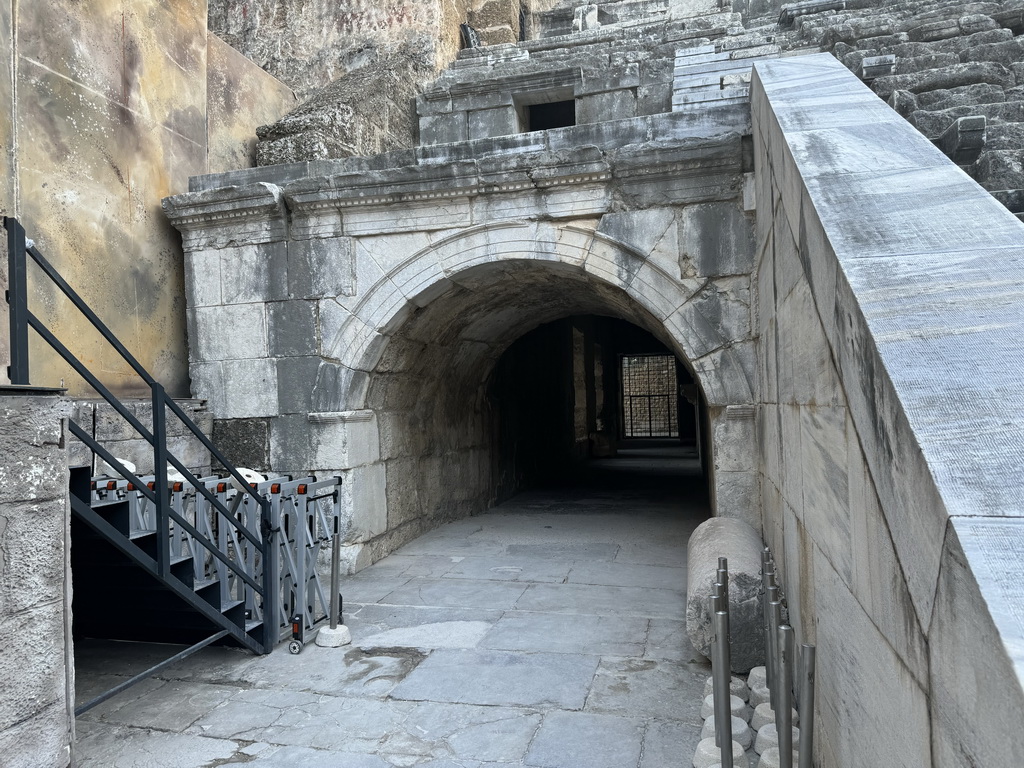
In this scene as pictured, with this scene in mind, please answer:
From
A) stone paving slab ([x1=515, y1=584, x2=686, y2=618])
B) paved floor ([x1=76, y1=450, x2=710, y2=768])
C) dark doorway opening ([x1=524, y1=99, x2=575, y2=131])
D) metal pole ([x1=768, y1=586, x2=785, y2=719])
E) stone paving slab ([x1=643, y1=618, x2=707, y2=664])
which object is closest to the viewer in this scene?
metal pole ([x1=768, y1=586, x2=785, y2=719])

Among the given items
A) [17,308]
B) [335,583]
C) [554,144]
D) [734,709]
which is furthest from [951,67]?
[17,308]

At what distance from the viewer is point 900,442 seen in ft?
4.00

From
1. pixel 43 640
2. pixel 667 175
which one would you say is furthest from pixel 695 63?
pixel 43 640

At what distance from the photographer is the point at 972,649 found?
91 centimetres

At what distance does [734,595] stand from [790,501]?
59 cm

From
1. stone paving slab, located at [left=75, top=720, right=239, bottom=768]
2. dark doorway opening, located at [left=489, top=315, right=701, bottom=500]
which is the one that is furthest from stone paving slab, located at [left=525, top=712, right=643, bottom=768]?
dark doorway opening, located at [left=489, top=315, right=701, bottom=500]

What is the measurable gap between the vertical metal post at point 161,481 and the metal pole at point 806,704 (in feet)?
7.43

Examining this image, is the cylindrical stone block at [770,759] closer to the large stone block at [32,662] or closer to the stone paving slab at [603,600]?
the stone paving slab at [603,600]

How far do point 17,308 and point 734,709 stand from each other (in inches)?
114

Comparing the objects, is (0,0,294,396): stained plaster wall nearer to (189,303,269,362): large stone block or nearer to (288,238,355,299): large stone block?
(189,303,269,362): large stone block

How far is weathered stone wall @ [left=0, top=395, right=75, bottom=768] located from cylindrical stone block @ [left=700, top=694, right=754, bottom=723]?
7.24 ft

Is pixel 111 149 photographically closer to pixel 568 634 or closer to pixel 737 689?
pixel 568 634

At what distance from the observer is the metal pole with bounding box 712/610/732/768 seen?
206cm

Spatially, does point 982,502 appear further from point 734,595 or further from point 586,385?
point 586,385
